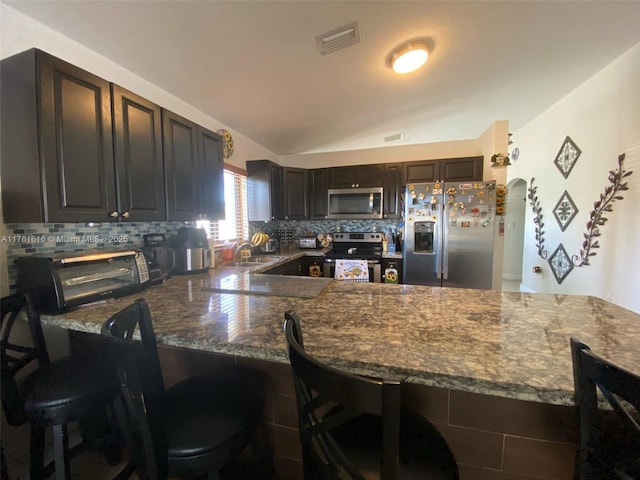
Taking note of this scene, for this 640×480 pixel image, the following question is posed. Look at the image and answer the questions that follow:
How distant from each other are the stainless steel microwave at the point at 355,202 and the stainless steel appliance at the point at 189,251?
2.16m

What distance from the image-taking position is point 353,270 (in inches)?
122

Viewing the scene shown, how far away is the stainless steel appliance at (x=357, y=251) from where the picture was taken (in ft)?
10.9

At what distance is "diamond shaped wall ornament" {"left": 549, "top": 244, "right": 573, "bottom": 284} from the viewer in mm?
3475

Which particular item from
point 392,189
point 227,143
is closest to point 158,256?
point 227,143

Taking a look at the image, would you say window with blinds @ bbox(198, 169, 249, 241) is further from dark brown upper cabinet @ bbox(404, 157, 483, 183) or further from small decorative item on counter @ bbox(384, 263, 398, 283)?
dark brown upper cabinet @ bbox(404, 157, 483, 183)

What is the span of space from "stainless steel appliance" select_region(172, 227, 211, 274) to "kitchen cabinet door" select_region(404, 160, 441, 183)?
2.87 metres

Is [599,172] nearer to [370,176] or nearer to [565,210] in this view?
[565,210]

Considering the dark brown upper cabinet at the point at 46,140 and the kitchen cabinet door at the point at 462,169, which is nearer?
the dark brown upper cabinet at the point at 46,140

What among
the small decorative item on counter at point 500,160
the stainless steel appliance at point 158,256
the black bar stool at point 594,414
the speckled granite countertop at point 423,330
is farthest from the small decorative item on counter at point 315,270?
the black bar stool at point 594,414

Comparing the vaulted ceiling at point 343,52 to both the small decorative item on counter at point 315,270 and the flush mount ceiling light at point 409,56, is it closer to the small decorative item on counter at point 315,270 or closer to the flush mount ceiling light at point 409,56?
the flush mount ceiling light at point 409,56

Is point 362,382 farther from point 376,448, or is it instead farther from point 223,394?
point 223,394

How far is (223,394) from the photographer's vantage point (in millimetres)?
956

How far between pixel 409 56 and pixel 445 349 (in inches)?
86.0

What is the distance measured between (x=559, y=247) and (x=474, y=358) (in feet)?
14.0
